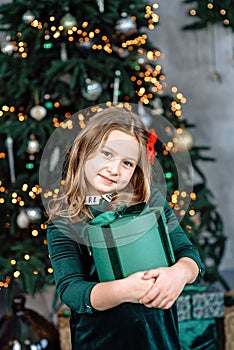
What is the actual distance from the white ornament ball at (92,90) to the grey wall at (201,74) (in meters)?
1.11

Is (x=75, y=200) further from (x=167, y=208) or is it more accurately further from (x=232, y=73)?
(x=232, y=73)

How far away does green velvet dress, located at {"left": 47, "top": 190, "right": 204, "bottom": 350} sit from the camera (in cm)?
88

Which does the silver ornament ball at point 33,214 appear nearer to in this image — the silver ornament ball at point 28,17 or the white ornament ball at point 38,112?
the white ornament ball at point 38,112

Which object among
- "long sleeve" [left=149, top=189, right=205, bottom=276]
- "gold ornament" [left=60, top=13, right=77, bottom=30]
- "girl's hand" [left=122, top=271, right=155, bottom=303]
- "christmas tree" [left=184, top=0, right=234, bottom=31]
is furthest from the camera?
"christmas tree" [left=184, top=0, right=234, bottom=31]

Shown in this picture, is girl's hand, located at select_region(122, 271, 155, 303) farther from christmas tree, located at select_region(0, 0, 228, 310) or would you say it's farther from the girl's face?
christmas tree, located at select_region(0, 0, 228, 310)

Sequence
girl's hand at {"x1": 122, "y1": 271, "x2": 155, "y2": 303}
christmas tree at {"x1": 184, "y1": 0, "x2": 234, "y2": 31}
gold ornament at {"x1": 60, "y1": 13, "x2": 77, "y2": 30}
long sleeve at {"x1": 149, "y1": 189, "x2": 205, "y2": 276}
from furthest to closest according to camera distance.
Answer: christmas tree at {"x1": 184, "y1": 0, "x2": 234, "y2": 31}, gold ornament at {"x1": 60, "y1": 13, "x2": 77, "y2": 30}, long sleeve at {"x1": 149, "y1": 189, "x2": 205, "y2": 276}, girl's hand at {"x1": 122, "y1": 271, "x2": 155, "y2": 303}

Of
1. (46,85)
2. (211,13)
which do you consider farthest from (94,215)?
(211,13)

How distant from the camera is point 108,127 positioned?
0.92 meters

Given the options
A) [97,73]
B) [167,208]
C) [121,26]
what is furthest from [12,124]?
[167,208]

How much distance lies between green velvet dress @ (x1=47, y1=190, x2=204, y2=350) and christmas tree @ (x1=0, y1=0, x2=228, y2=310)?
1232mm

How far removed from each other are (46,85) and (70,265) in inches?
56.4

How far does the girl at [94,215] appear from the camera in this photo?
88 centimetres

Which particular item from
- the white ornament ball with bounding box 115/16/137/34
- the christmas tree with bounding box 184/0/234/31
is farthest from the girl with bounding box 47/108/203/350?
the christmas tree with bounding box 184/0/234/31

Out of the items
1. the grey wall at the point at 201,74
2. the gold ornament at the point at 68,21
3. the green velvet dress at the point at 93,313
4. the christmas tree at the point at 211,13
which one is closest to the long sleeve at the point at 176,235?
the green velvet dress at the point at 93,313
